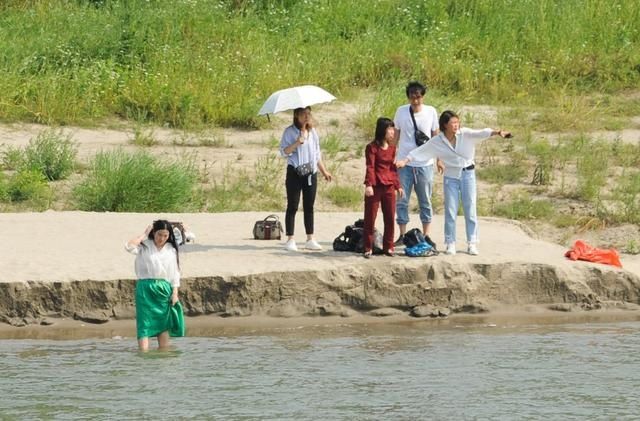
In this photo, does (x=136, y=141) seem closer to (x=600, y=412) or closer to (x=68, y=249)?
(x=68, y=249)

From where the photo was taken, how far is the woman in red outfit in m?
12.5

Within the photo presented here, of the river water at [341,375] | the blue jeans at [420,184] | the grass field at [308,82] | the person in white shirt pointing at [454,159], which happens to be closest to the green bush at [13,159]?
the grass field at [308,82]

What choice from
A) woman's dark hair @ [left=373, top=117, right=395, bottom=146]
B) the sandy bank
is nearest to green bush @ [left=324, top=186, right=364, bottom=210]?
the sandy bank

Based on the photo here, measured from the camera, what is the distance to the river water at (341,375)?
971 cm

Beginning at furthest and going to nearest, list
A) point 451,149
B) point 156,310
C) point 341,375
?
point 451,149
point 156,310
point 341,375

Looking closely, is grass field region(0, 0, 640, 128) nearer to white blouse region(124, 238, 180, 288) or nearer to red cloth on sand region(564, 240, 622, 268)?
red cloth on sand region(564, 240, 622, 268)

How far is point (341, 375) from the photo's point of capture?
34.5ft

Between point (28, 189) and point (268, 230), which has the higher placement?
point (28, 189)

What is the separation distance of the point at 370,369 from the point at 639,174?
7.50 m

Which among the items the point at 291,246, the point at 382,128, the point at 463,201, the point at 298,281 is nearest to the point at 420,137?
the point at 382,128

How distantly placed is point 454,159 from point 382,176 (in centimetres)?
62

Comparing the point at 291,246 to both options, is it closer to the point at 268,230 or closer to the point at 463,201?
the point at 268,230

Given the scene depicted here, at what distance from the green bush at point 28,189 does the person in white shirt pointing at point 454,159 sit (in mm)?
5095

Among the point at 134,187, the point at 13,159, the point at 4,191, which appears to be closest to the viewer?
the point at 134,187
